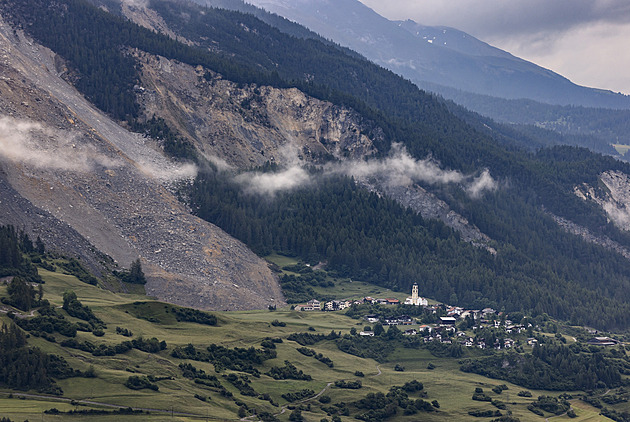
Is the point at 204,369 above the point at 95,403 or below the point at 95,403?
below

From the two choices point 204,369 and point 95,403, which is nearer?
point 95,403

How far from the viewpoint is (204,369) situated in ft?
487

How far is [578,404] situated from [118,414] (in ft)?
302

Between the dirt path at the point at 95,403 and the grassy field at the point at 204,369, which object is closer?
the dirt path at the point at 95,403

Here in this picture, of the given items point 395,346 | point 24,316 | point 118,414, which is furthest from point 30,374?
point 395,346

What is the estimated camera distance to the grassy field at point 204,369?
122125mm

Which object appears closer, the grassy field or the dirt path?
the dirt path

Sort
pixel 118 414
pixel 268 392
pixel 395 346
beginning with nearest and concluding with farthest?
pixel 118 414 → pixel 268 392 → pixel 395 346

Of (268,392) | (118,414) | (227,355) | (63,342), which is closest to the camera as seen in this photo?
(118,414)

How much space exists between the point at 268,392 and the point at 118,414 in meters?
36.3

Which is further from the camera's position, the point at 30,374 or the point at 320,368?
the point at 320,368

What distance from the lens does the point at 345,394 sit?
15488 centimetres

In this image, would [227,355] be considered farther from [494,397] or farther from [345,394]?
[494,397]

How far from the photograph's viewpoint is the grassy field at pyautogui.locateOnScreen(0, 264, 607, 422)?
122125mm
